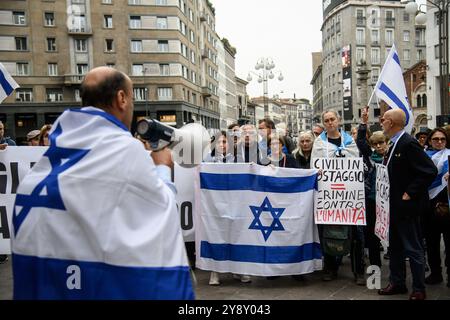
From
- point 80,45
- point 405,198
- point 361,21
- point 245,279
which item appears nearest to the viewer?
point 405,198

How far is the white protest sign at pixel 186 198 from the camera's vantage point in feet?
17.9

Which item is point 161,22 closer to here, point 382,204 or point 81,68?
point 81,68

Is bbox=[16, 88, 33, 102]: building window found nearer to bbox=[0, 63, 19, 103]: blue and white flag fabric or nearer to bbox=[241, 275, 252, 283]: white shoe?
bbox=[0, 63, 19, 103]: blue and white flag fabric

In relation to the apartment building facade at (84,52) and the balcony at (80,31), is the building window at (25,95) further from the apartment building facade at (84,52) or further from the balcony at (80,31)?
the balcony at (80,31)

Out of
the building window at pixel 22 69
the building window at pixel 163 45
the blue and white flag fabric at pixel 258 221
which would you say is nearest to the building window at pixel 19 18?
the building window at pixel 22 69

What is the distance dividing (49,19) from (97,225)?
166ft

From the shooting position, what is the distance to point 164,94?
160ft

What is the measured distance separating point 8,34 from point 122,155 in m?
49.5

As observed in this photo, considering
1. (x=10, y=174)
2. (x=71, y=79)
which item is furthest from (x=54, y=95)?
(x=10, y=174)

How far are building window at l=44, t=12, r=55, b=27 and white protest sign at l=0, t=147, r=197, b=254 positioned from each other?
45773mm
